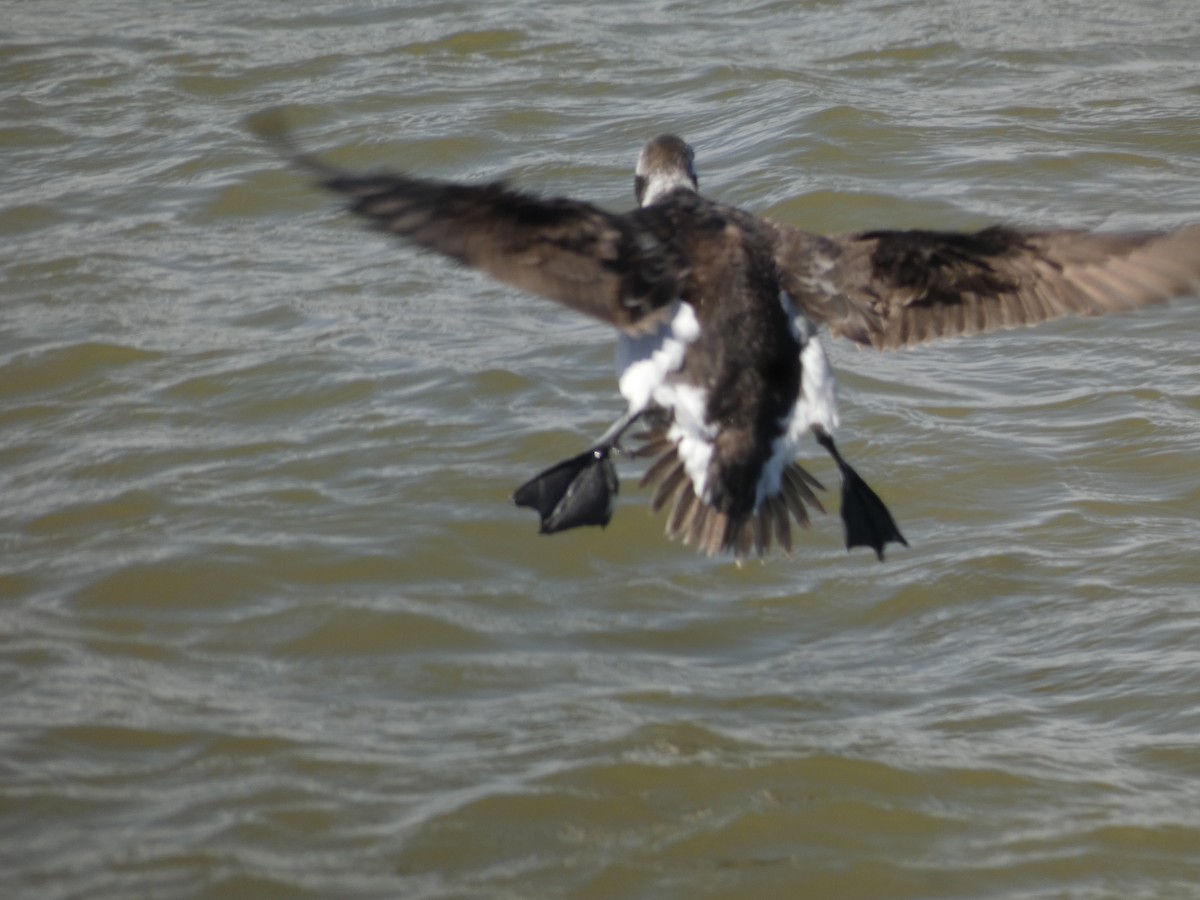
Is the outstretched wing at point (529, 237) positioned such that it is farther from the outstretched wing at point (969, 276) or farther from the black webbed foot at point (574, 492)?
the black webbed foot at point (574, 492)

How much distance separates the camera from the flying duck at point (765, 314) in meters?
4.65

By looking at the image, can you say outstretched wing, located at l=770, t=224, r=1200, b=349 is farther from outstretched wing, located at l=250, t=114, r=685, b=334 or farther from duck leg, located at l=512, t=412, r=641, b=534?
duck leg, located at l=512, t=412, r=641, b=534

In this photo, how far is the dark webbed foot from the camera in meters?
4.89

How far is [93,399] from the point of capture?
6.23 m

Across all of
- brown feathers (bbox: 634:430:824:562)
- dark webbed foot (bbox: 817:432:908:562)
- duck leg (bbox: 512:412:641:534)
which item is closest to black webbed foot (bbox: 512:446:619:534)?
duck leg (bbox: 512:412:641:534)

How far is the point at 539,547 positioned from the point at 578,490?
42 centimetres

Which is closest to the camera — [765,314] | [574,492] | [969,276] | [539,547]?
[765,314]

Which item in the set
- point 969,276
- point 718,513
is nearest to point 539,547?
point 718,513

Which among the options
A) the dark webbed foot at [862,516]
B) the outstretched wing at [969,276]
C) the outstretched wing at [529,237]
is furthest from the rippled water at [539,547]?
the outstretched wing at [529,237]

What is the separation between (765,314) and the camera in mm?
4680

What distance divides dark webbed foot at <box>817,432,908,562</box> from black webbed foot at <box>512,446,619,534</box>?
0.61m

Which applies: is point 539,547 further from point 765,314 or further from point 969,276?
point 969,276

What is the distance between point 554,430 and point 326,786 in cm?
207

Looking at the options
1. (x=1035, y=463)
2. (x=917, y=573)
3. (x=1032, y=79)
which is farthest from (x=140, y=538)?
(x=1032, y=79)
